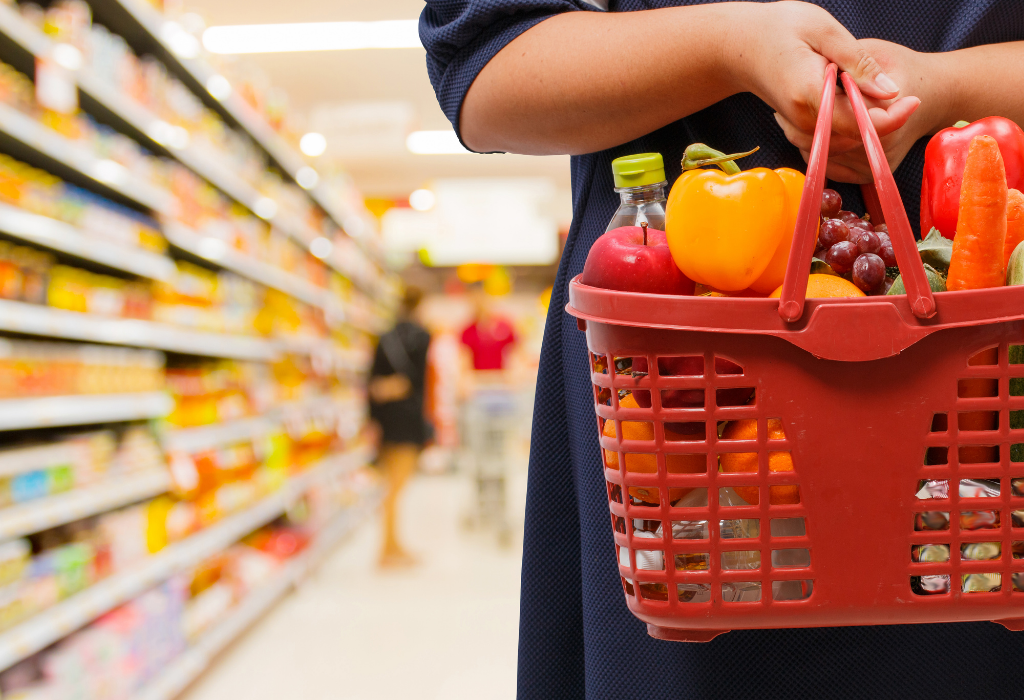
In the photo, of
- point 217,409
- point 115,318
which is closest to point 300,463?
point 217,409

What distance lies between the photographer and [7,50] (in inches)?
81.5

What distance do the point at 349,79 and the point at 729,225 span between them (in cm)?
723

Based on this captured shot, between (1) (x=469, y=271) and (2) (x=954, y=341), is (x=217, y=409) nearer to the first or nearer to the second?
(2) (x=954, y=341)

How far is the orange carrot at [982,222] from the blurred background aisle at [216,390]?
6.85ft

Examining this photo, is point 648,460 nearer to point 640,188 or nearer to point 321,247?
point 640,188

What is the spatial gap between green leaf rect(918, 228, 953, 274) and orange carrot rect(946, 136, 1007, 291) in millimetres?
40

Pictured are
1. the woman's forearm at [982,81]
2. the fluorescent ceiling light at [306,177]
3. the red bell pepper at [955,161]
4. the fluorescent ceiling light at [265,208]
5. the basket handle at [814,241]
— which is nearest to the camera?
the basket handle at [814,241]

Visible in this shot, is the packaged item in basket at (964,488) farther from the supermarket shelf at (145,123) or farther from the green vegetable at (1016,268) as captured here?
the supermarket shelf at (145,123)

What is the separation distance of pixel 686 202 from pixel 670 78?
7.3 inches

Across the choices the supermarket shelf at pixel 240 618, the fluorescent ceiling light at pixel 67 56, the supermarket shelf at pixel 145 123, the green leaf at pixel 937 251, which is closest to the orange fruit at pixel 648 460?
the green leaf at pixel 937 251

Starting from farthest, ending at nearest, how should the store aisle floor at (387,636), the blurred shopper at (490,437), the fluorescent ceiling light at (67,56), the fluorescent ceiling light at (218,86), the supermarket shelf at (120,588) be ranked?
the blurred shopper at (490,437) < the fluorescent ceiling light at (218,86) < the store aisle floor at (387,636) < the fluorescent ceiling light at (67,56) < the supermarket shelf at (120,588)

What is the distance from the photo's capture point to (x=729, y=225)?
1.53ft

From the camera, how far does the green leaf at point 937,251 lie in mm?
521

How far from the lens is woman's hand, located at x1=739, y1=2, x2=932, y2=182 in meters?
0.51
